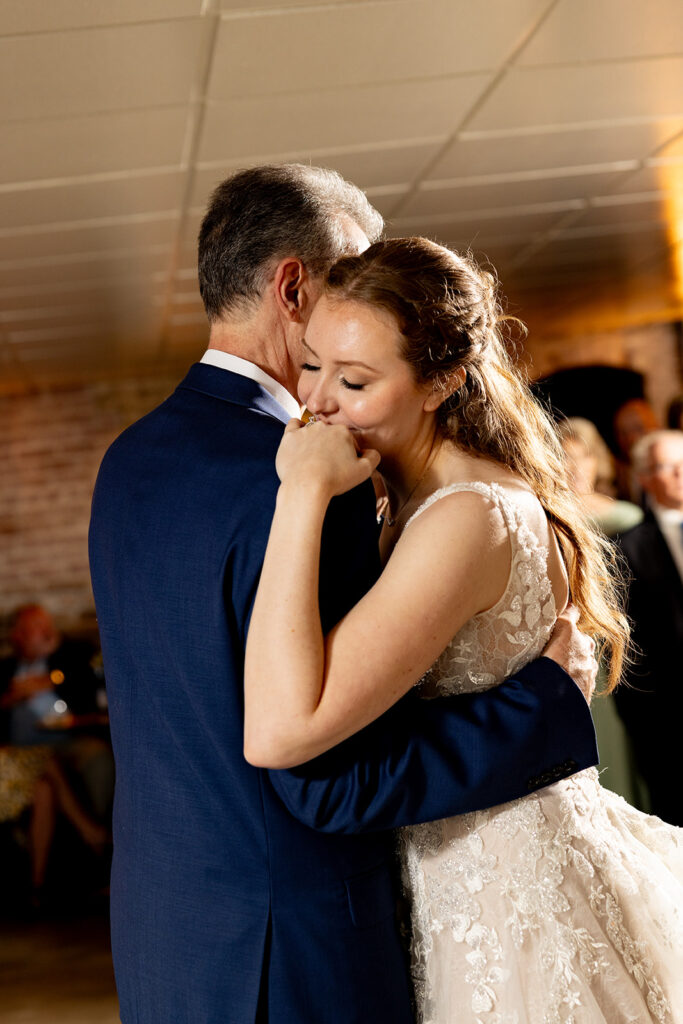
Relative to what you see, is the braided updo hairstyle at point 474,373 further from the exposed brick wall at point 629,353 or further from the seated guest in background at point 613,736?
the exposed brick wall at point 629,353

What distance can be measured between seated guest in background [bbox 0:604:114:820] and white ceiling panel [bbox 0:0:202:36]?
15.1 feet

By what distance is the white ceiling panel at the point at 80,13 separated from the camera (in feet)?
8.80

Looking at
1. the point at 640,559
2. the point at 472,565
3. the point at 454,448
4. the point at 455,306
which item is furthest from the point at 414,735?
the point at 640,559

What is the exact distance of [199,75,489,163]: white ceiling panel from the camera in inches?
139

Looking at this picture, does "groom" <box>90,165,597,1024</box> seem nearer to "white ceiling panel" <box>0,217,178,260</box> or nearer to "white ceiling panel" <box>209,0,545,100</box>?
"white ceiling panel" <box>209,0,545,100</box>

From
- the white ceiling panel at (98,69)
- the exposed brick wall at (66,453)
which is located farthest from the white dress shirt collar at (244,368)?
the exposed brick wall at (66,453)

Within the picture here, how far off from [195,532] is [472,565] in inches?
15.4

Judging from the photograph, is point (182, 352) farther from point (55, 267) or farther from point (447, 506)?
point (447, 506)

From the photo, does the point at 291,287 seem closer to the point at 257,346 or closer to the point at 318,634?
the point at 257,346

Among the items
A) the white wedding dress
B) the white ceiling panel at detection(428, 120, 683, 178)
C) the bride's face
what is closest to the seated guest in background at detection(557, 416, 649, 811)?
the white ceiling panel at detection(428, 120, 683, 178)

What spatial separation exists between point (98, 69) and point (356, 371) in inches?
82.6

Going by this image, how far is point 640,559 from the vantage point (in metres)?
4.50

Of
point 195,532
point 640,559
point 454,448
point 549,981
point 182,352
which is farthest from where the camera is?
point 182,352

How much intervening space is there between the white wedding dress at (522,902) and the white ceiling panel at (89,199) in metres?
3.10
